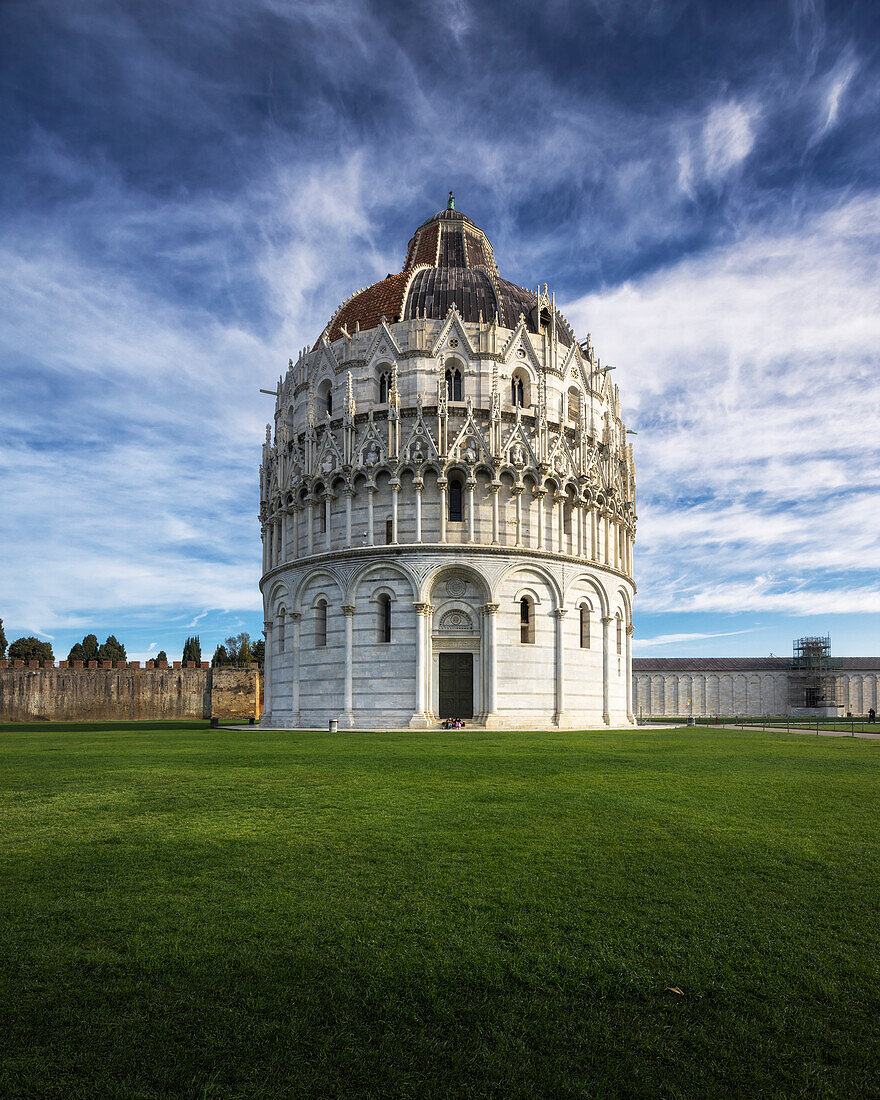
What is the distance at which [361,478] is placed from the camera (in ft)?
146

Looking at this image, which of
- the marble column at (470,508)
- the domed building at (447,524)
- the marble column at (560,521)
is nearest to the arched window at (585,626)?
the domed building at (447,524)

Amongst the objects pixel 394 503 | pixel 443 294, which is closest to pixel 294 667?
pixel 394 503

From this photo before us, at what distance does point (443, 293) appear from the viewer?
159ft

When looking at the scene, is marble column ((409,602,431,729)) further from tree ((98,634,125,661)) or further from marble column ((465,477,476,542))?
tree ((98,634,125,661))

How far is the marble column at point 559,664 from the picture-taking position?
42812mm

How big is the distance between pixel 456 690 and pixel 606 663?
10.4 m

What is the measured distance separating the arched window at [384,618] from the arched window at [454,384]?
12400 millimetres

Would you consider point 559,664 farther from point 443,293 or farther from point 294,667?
point 443,293

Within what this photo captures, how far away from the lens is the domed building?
1666 inches

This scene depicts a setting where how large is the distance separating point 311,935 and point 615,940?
2611 mm

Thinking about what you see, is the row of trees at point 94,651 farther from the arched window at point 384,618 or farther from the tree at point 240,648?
the arched window at point 384,618

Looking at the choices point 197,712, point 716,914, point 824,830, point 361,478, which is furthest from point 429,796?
point 197,712

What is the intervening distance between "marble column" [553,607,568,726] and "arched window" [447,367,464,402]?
13654 mm

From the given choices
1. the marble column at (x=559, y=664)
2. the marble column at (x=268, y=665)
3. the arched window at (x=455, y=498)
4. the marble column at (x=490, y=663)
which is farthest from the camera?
the marble column at (x=268, y=665)
